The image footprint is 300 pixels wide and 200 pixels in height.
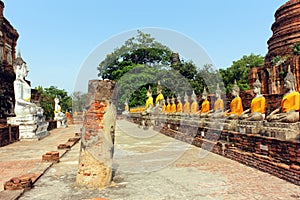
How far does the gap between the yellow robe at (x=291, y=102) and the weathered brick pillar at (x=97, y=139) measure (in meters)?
3.72

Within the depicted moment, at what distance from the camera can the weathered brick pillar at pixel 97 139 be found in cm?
534

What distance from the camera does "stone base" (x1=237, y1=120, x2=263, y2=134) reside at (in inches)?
282

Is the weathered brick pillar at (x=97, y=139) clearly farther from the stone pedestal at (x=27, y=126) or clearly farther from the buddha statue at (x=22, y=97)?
the buddha statue at (x=22, y=97)

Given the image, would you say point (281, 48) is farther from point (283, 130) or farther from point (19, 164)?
point (19, 164)

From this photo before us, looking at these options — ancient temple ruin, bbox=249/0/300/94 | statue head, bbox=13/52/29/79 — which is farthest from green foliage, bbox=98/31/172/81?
statue head, bbox=13/52/29/79

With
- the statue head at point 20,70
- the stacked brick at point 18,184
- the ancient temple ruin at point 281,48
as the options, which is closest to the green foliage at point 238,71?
the ancient temple ruin at point 281,48

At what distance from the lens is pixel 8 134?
12.0m

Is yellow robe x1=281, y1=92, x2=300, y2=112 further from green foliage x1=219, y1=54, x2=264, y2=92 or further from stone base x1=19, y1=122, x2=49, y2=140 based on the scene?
green foliage x1=219, y1=54, x2=264, y2=92

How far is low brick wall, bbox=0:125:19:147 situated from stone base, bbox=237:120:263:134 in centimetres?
840

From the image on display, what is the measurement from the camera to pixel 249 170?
262 inches

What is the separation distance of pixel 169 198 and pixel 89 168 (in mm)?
1531

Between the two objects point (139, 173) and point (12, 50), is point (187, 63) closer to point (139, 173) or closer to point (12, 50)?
point (12, 50)

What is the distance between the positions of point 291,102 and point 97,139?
13.7 ft

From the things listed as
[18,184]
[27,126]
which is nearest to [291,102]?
[18,184]
